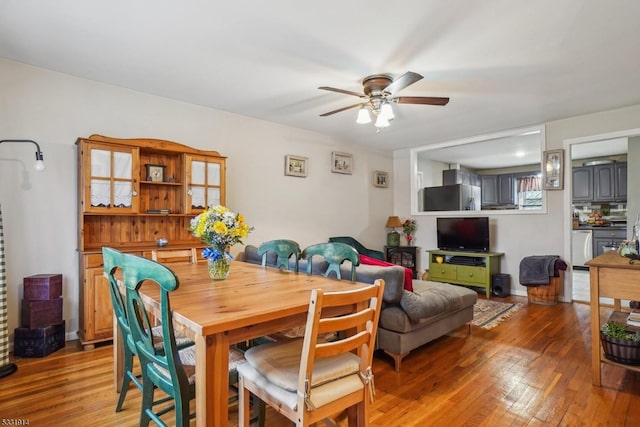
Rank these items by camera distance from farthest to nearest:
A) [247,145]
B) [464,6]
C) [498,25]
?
[247,145], [498,25], [464,6]

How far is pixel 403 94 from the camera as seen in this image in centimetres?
375

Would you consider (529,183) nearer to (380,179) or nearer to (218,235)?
(380,179)

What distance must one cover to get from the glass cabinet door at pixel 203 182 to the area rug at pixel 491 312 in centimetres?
321

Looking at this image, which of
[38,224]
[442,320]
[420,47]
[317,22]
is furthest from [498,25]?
[38,224]

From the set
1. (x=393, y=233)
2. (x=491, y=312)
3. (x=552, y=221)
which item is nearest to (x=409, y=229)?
(x=393, y=233)

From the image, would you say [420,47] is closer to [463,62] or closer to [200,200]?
[463,62]

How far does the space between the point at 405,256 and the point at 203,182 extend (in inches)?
155

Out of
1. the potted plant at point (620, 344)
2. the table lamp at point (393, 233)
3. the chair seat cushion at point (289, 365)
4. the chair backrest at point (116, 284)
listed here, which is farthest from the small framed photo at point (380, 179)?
the chair backrest at point (116, 284)

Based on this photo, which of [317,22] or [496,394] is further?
[317,22]

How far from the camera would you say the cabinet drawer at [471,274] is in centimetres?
509

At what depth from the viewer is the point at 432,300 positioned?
2.75 metres

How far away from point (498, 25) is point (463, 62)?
0.54 m

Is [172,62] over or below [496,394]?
over

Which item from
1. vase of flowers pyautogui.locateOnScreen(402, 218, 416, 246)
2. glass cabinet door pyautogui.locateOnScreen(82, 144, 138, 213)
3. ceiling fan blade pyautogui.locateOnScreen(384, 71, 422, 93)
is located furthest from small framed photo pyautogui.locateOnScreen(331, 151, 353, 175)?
glass cabinet door pyautogui.locateOnScreen(82, 144, 138, 213)
